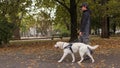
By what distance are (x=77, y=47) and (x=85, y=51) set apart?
1.10ft

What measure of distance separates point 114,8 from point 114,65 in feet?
70.3

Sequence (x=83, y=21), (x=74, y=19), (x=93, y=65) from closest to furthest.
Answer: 1. (x=93, y=65)
2. (x=83, y=21)
3. (x=74, y=19)

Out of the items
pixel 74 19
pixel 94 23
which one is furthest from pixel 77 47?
pixel 94 23

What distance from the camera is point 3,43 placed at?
2436 cm

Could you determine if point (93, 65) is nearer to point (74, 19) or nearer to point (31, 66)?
point (31, 66)

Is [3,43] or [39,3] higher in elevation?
[39,3]

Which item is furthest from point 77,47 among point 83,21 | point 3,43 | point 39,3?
point 39,3

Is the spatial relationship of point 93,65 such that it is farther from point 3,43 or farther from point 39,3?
point 39,3

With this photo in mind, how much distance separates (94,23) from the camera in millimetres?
64188

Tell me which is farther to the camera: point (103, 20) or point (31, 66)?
point (103, 20)

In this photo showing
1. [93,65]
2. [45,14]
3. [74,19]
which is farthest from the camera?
[45,14]

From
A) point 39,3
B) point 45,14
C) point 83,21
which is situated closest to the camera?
point 83,21

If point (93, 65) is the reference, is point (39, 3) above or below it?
above

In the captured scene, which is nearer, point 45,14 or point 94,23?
point 45,14
